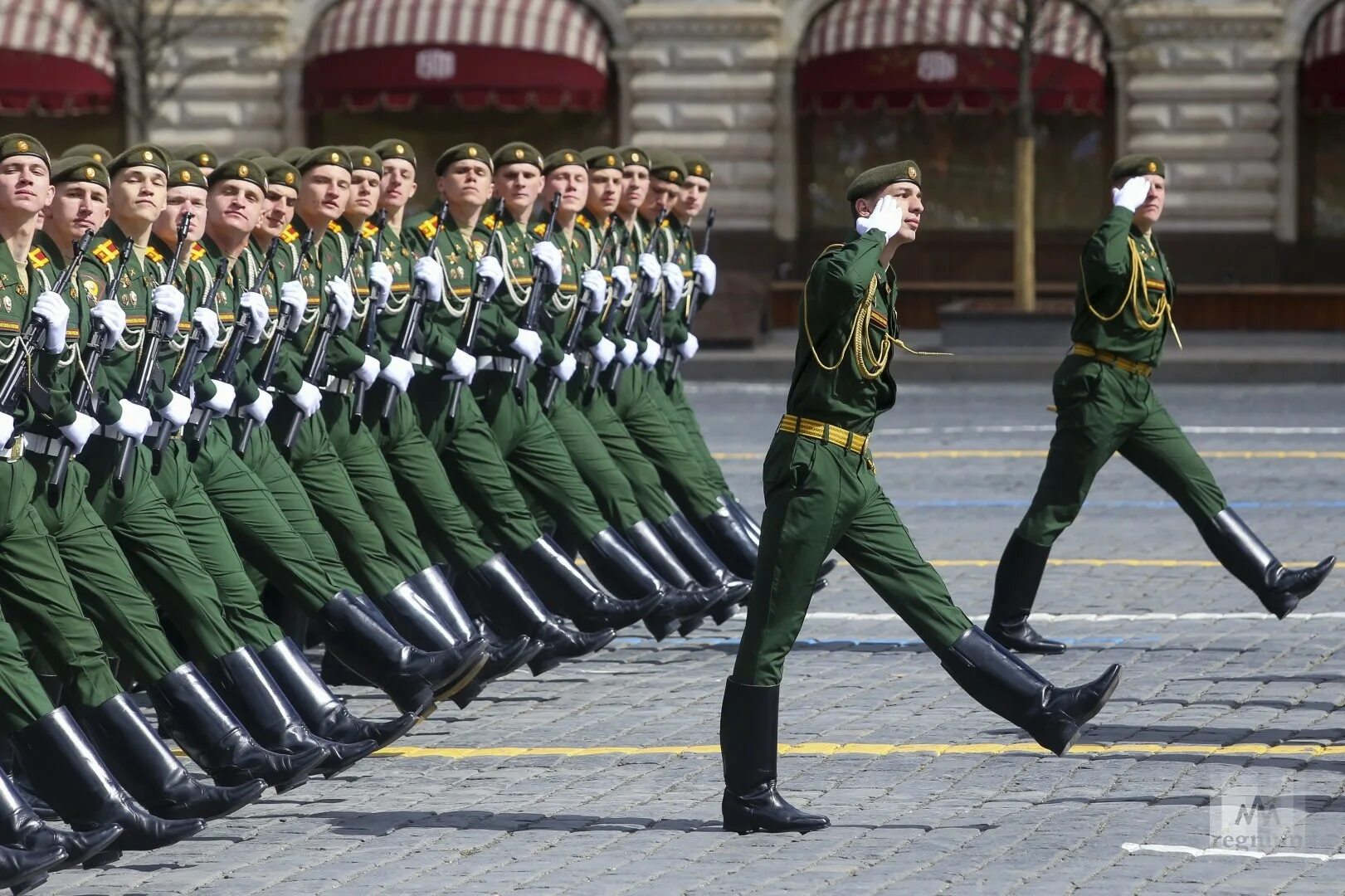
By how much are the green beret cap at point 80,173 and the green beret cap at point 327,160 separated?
66.1 inches

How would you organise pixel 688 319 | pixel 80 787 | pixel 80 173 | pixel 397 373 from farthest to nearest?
pixel 688 319 → pixel 397 373 → pixel 80 173 → pixel 80 787

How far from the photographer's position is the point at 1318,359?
2344cm

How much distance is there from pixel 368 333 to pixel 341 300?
0.28m

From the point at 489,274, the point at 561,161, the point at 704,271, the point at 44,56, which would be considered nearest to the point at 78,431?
the point at 489,274

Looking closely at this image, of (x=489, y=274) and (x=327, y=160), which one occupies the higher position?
(x=327, y=160)

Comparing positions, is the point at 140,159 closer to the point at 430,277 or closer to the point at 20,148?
the point at 20,148

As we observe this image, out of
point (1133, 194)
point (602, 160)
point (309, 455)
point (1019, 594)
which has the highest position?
point (602, 160)

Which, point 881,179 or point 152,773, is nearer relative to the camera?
point 152,773

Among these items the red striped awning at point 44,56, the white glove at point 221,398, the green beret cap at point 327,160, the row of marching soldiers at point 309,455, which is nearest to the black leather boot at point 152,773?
the row of marching soldiers at point 309,455

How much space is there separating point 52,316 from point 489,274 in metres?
3.11

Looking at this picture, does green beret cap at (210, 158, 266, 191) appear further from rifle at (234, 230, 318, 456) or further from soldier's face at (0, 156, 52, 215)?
soldier's face at (0, 156, 52, 215)

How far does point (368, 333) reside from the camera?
9.29 m

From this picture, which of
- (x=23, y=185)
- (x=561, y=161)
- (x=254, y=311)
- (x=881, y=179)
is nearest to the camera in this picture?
(x=23, y=185)

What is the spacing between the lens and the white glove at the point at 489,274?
9.77 m
